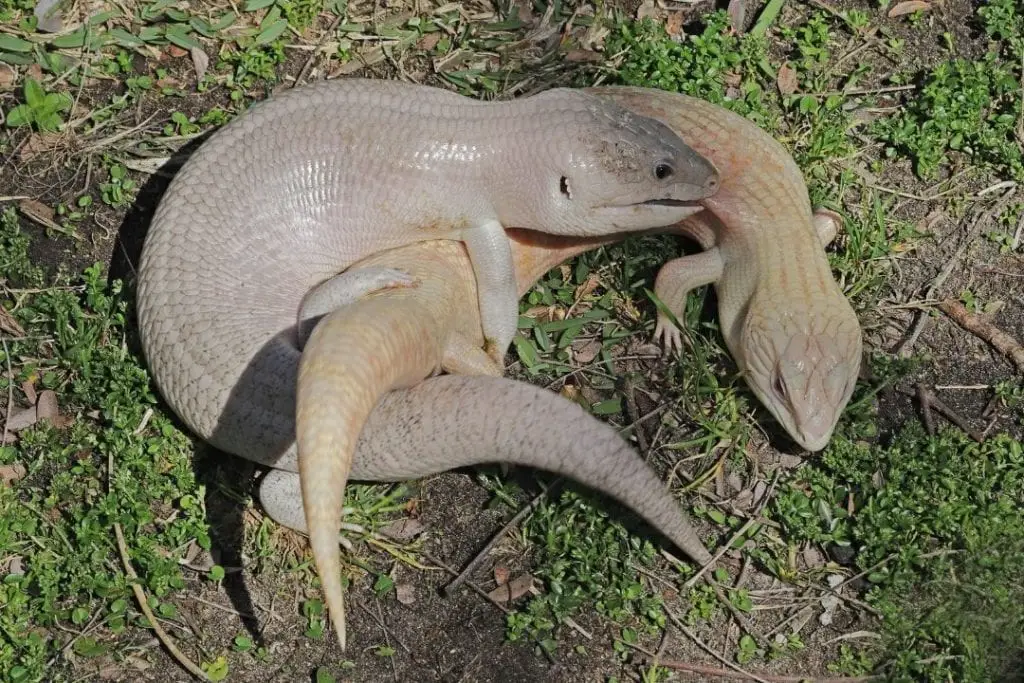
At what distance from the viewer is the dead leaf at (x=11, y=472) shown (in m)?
5.64

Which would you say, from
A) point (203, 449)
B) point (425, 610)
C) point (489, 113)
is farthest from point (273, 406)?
point (489, 113)

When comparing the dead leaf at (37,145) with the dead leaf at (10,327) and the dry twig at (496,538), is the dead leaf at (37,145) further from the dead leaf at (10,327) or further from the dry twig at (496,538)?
the dry twig at (496,538)

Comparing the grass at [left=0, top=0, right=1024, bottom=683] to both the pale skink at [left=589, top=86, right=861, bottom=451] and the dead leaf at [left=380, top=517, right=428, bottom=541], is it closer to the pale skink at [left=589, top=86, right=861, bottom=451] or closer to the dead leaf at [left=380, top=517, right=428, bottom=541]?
the dead leaf at [left=380, top=517, right=428, bottom=541]

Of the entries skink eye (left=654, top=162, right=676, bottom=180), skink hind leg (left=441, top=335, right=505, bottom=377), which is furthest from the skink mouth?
skink hind leg (left=441, top=335, right=505, bottom=377)

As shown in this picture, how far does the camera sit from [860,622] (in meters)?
5.30

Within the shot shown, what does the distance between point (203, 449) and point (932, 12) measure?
15.5ft

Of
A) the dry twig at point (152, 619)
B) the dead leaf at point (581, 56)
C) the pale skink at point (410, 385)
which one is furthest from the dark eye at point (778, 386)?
the dry twig at point (152, 619)

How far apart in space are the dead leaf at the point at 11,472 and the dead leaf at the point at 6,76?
222cm

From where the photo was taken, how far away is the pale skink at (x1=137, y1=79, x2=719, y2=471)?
5320mm

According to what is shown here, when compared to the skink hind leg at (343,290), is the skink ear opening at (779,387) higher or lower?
lower

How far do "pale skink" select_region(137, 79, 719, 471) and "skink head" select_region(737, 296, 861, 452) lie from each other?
0.74 metres

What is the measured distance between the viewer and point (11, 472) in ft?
18.6

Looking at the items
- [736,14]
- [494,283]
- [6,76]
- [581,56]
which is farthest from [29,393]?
[736,14]

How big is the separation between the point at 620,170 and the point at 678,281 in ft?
2.51
